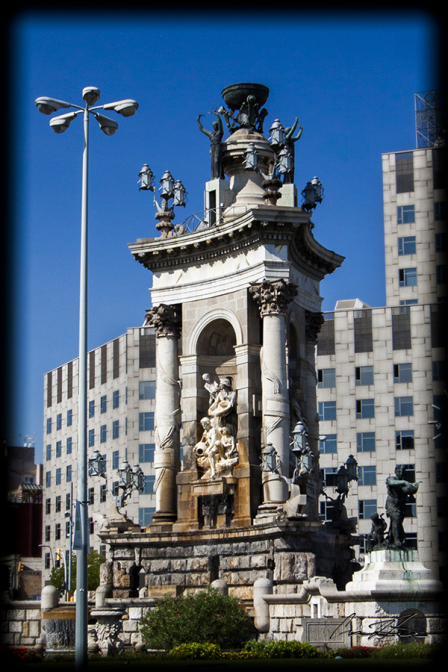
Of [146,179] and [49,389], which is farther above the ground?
[49,389]

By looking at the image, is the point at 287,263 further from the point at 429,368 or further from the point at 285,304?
the point at 429,368

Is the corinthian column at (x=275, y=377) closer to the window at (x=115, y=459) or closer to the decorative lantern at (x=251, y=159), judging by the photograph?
the decorative lantern at (x=251, y=159)

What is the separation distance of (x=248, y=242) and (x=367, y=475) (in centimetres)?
4030

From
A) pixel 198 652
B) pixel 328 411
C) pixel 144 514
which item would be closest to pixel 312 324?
pixel 198 652

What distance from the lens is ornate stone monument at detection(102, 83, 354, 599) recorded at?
117 ft

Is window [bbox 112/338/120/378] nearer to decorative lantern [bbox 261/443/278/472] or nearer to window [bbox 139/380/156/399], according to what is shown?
window [bbox 139/380/156/399]

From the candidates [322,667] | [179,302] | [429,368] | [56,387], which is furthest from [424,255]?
[322,667]

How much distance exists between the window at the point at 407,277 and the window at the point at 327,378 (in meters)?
10.9

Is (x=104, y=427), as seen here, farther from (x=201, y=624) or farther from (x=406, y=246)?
(x=201, y=624)

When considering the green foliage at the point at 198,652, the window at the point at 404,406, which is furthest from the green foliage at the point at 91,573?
the green foliage at the point at 198,652

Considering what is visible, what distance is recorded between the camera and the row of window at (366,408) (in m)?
76.6

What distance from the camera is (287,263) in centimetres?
3769

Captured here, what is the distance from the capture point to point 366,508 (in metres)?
74.3

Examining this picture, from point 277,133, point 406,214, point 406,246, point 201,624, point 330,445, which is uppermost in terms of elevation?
point 406,214
